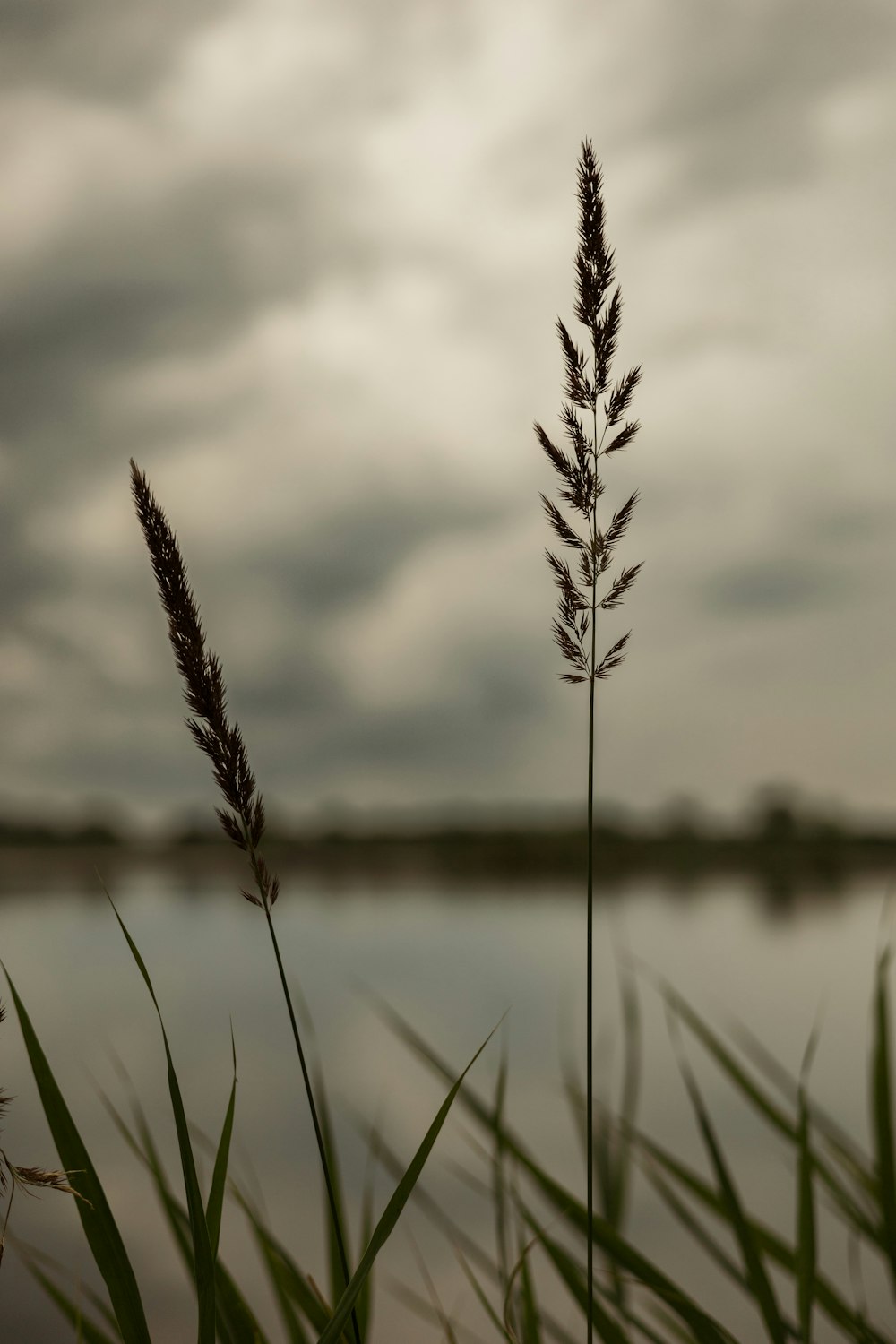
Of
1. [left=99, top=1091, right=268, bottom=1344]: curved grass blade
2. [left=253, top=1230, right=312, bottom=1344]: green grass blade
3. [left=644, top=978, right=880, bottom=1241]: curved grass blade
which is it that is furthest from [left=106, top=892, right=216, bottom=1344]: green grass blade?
[left=644, top=978, right=880, bottom=1241]: curved grass blade

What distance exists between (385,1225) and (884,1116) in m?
1.08

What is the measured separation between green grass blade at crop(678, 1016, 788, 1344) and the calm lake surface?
190 millimetres

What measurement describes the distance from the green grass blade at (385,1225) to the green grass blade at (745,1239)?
57 centimetres

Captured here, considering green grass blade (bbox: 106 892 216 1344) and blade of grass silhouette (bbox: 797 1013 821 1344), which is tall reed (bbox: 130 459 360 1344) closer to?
green grass blade (bbox: 106 892 216 1344)

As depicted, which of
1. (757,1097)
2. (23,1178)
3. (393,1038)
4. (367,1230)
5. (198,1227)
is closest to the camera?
(23,1178)

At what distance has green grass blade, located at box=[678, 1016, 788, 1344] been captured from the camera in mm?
1488

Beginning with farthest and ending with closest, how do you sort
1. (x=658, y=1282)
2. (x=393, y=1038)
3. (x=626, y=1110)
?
(x=393, y=1038) → (x=626, y=1110) → (x=658, y=1282)

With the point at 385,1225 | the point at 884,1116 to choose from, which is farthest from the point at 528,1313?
the point at 385,1225

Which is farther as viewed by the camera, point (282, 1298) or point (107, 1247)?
point (282, 1298)

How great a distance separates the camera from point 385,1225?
1.04 metres

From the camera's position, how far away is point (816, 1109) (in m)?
2.24

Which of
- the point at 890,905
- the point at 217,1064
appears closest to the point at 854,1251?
the point at 890,905

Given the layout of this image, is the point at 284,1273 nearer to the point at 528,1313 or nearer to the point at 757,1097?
the point at 528,1313

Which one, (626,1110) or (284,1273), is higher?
(626,1110)
